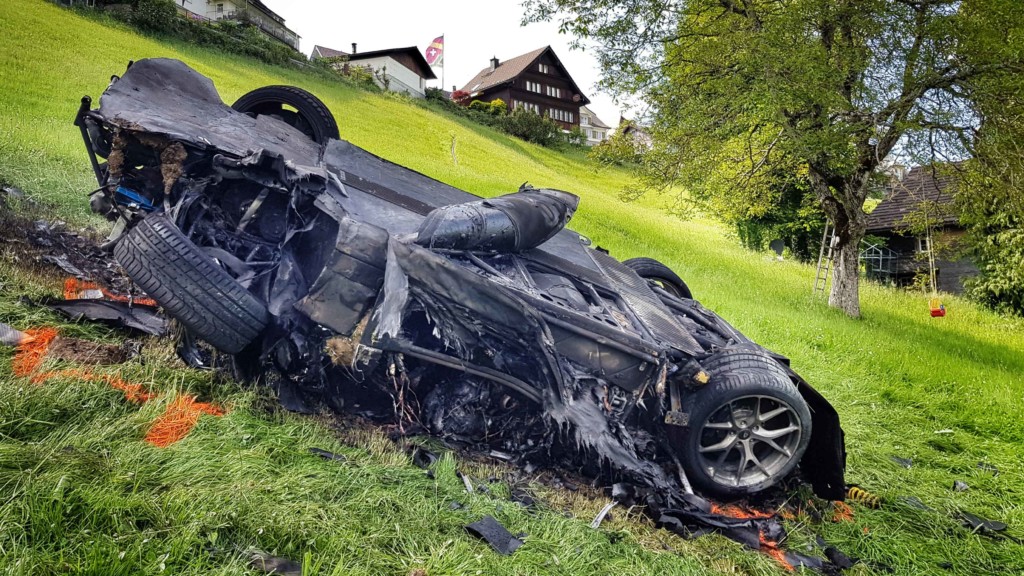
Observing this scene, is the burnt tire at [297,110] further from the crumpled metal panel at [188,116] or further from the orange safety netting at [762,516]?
the orange safety netting at [762,516]

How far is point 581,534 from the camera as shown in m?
2.77

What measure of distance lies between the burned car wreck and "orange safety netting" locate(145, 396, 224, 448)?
334 millimetres

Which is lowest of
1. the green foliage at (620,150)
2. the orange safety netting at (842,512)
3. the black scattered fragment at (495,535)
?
the orange safety netting at (842,512)

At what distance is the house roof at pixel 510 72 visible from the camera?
32.2 metres

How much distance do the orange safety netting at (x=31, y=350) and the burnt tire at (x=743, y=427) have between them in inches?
135

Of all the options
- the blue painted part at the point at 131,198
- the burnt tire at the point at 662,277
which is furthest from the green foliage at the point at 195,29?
the burnt tire at the point at 662,277

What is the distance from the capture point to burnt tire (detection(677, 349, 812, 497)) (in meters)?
3.30

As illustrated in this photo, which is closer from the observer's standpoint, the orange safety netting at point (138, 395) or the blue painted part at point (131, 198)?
the orange safety netting at point (138, 395)

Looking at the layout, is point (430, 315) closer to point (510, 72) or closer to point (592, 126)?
point (510, 72)

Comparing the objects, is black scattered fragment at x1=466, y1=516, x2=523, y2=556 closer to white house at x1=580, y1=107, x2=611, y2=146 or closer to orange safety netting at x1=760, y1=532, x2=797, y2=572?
orange safety netting at x1=760, y1=532, x2=797, y2=572

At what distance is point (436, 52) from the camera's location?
26.6 m

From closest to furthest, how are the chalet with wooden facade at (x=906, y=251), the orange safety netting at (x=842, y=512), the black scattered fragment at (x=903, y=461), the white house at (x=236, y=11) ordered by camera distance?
the orange safety netting at (x=842, y=512)
the black scattered fragment at (x=903, y=461)
the white house at (x=236, y=11)
the chalet with wooden facade at (x=906, y=251)

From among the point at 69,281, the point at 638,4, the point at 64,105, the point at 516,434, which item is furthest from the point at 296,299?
the point at 638,4

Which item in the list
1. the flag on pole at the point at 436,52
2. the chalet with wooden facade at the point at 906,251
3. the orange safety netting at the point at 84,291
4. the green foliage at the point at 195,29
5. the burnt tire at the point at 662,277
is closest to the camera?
the orange safety netting at the point at 84,291
